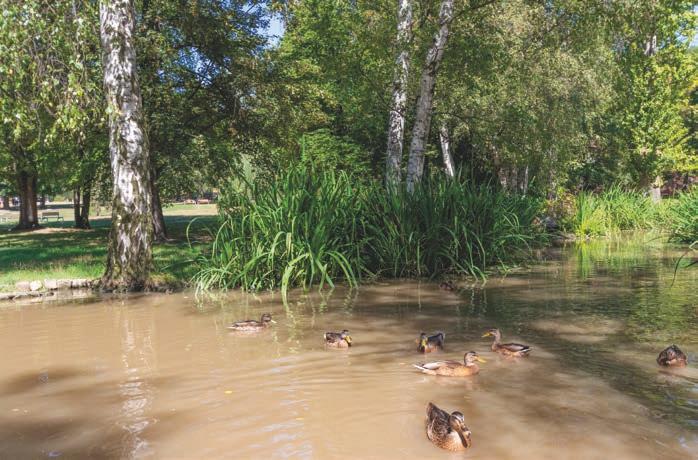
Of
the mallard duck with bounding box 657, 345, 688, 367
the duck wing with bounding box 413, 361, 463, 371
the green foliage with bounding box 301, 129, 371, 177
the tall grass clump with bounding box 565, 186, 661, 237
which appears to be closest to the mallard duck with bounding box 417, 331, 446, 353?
the duck wing with bounding box 413, 361, 463, 371

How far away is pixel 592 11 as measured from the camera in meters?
13.8

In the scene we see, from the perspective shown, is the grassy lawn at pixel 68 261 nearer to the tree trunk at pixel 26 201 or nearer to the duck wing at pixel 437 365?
the duck wing at pixel 437 365

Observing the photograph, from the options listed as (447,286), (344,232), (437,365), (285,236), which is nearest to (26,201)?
(285,236)

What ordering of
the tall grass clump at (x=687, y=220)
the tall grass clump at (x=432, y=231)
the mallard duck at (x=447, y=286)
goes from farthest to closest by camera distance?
the tall grass clump at (x=687, y=220) < the tall grass clump at (x=432, y=231) < the mallard duck at (x=447, y=286)

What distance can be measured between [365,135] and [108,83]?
712 inches

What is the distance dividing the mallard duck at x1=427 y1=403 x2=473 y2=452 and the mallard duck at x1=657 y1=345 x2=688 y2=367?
2.23 meters

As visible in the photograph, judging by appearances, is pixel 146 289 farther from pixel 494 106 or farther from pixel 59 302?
pixel 494 106

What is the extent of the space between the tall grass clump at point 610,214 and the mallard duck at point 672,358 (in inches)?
553

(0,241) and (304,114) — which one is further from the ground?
(304,114)

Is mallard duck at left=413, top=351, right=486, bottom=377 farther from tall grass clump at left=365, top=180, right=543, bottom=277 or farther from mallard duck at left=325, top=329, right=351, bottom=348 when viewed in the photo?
tall grass clump at left=365, top=180, right=543, bottom=277

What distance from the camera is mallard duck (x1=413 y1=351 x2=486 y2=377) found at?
4.41 meters

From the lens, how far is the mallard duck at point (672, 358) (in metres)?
4.50

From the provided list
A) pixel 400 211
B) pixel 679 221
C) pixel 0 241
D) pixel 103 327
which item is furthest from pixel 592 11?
pixel 0 241

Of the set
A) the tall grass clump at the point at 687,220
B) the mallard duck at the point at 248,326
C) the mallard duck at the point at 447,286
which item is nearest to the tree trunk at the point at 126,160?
the mallard duck at the point at 248,326
